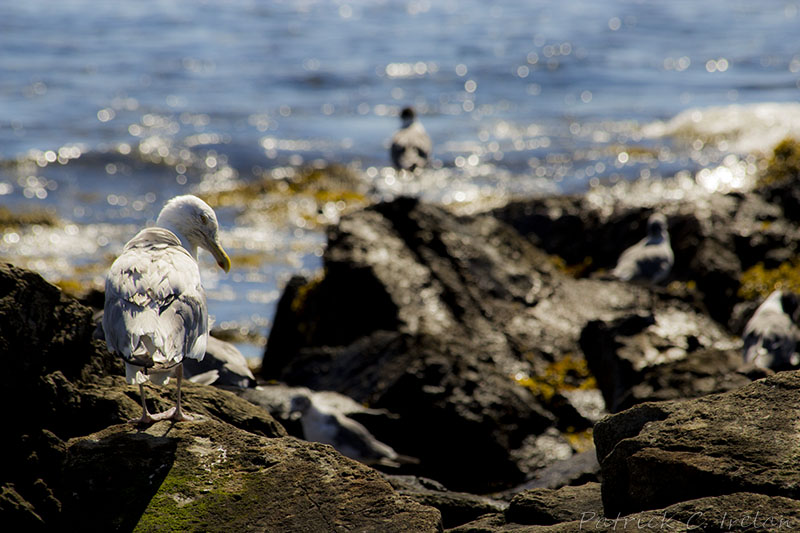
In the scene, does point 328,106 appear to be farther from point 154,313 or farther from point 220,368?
point 154,313

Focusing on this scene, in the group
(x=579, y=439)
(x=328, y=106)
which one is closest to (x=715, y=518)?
(x=579, y=439)

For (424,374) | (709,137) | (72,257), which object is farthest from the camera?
(709,137)

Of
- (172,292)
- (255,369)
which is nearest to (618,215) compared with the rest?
(255,369)

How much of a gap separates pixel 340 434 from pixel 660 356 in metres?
2.75

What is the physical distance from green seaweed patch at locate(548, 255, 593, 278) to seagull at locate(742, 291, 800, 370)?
344cm

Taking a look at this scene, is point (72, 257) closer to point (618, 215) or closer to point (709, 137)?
point (618, 215)

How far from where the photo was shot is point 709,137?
20953 millimetres

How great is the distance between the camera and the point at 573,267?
11.3 meters

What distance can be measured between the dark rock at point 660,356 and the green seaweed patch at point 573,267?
2525 mm

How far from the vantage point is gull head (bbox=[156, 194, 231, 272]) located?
16.9 ft

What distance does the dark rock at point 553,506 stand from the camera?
157 inches

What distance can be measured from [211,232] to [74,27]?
32.5m

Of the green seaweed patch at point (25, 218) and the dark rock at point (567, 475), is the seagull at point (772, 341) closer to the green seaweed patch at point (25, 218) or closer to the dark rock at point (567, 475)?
the dark rock at point (567, 475)

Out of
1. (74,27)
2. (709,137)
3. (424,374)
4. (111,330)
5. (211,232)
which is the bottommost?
(424,374)
